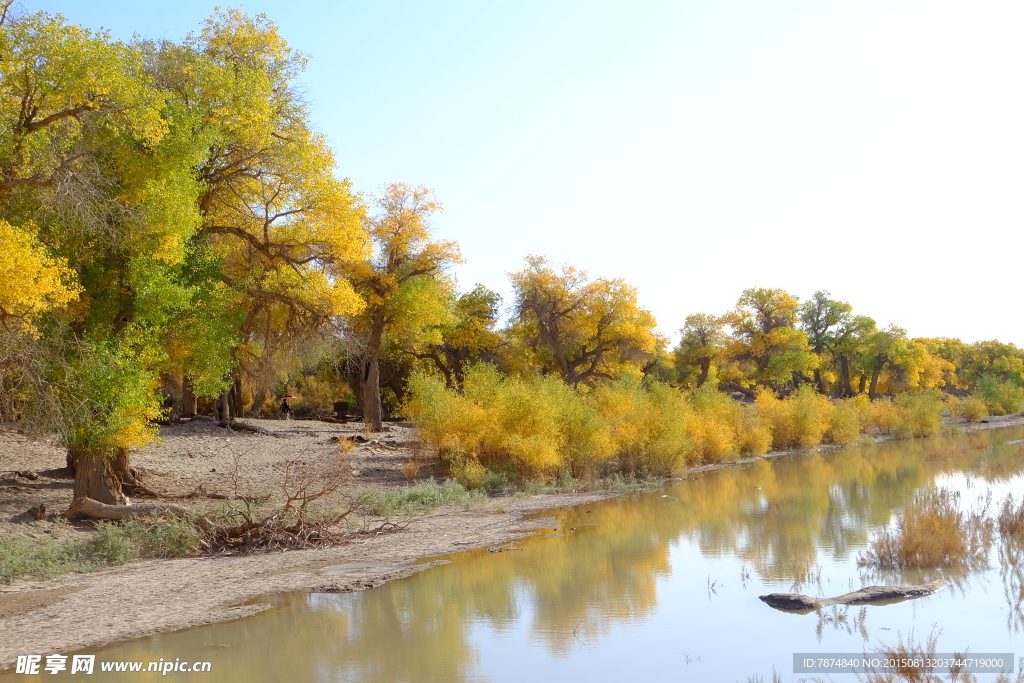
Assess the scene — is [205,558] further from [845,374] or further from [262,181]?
[845,374]

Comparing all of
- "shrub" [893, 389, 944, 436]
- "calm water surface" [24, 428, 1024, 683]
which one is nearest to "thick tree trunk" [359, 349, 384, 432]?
"calm water surface" [24, 428, 1024, 683]

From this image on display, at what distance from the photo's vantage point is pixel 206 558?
14234mm

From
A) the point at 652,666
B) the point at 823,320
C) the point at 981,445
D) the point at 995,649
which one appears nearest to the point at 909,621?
the point at 995,649

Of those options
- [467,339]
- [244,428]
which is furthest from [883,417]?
[244,428]

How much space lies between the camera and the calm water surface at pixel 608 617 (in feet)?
29.3

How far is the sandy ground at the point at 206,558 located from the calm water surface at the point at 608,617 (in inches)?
24.9

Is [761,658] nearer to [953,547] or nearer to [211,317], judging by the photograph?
[953,547]

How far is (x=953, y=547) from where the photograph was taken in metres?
12.5

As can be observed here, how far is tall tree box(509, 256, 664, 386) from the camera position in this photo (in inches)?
1734

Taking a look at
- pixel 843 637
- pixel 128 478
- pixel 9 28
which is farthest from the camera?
pixel 128 478

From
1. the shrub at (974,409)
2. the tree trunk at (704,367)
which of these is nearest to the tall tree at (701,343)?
the tree trunk at (704,367)

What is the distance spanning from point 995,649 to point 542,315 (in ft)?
117

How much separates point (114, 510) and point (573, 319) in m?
30.7

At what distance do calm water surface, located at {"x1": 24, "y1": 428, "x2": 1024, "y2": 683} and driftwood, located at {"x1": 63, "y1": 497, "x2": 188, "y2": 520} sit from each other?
15.9ft
